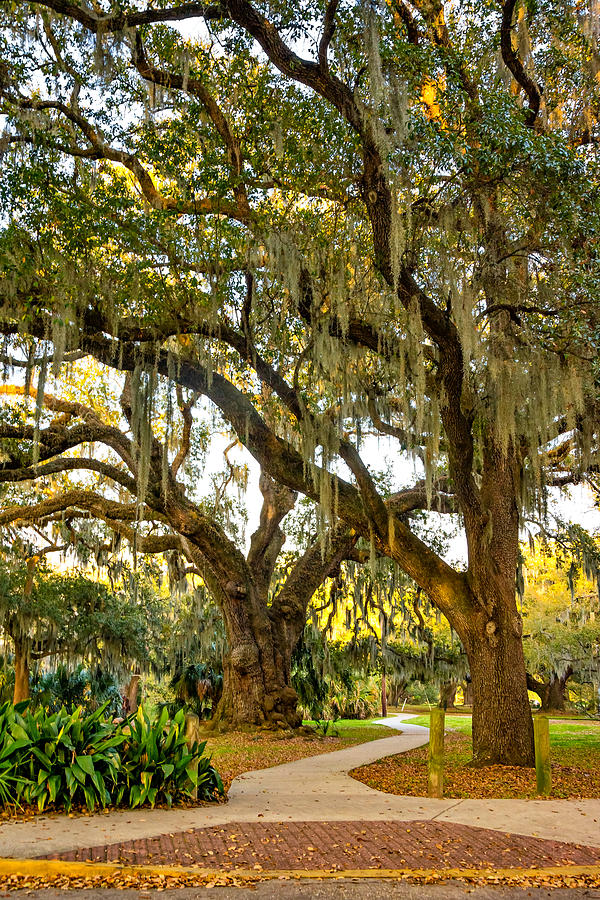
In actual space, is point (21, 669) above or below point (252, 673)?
below

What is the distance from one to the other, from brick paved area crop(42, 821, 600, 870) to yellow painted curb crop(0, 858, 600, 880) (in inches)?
3.5

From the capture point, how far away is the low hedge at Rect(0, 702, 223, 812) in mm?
5289

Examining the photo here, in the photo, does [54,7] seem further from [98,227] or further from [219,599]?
[219,599]

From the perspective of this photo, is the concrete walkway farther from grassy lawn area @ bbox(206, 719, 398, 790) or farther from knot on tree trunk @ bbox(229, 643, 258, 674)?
knot on tree trunk @ bbox(229, 643, 258, 674)

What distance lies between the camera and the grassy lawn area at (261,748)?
8844 millimetres

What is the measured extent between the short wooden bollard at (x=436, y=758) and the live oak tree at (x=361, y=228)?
199 centimetres

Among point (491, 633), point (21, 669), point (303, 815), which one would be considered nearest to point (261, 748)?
point (491, 633)

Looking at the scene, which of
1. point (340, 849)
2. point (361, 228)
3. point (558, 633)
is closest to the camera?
point (340, 849)

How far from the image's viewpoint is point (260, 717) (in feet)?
42.7

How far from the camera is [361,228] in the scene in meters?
9.32

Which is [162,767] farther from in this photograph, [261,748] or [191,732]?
[261,748]

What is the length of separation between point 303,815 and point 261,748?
5.77 metres

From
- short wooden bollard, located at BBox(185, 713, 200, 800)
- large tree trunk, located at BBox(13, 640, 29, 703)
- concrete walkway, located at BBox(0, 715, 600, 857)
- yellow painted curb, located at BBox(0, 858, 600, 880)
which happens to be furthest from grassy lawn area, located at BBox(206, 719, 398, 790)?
large tree trunk, located at BBox(13, 640, 29, 703)

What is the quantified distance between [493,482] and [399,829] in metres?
5.20
